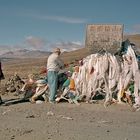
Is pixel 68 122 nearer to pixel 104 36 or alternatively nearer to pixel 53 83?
pixel 53 83

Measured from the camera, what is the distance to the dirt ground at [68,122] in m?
10.9

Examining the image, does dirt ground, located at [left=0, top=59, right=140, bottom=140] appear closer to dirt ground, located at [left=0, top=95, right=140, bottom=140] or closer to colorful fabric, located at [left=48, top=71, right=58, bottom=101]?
dirt ground, located at [left=0, top=95, right=140, bottom=140]

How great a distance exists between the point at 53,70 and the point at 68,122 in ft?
14.3

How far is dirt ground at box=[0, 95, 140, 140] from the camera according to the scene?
10.9 m

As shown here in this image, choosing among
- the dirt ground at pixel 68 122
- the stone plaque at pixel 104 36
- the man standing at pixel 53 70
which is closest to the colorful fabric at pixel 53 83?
the man standing at pixel 53 70

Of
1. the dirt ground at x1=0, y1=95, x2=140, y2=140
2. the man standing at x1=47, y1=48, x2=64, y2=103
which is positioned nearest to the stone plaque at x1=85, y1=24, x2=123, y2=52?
the man standing at x1=47, y1=48, x2=64, y2=103

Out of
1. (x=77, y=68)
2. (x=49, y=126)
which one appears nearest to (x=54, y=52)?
(x=77, y=68)

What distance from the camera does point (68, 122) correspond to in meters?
12.9

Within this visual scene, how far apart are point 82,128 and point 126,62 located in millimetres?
5879

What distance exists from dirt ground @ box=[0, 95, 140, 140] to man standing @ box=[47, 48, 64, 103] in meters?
0.48

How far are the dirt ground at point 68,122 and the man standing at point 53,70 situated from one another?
48 cm

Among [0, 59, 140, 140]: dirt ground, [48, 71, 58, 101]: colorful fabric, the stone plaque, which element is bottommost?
[0, 59, 140, 140]: dirt ground

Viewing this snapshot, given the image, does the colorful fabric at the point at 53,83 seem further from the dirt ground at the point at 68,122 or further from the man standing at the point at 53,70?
the dirt ground at the point at 68,122

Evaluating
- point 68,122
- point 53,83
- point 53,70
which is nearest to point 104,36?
point 53,70
